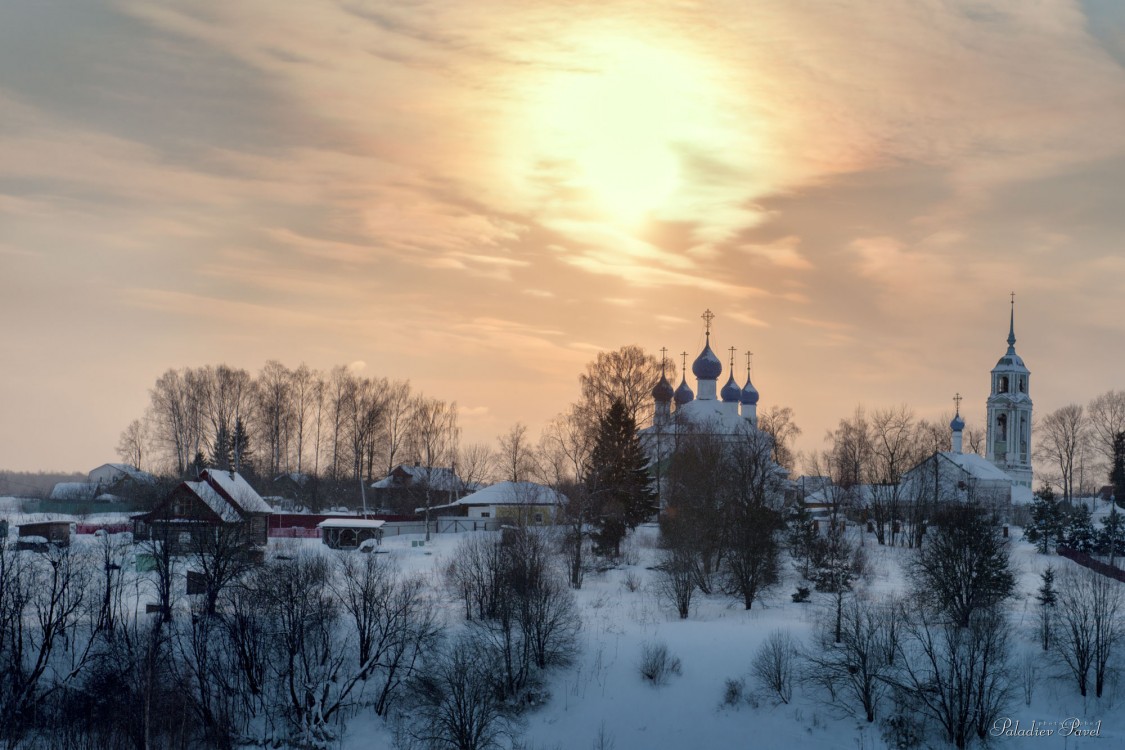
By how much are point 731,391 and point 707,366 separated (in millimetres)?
3022

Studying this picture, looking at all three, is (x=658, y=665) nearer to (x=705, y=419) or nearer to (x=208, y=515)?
(x=208, y=515)

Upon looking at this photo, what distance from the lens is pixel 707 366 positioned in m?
75.9

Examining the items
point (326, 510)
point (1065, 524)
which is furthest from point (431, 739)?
point (326, 510)

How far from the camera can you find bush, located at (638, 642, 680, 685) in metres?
38.2

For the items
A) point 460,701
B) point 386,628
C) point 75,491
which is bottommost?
point 460,701

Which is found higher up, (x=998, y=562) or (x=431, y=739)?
(x=998, y=562)

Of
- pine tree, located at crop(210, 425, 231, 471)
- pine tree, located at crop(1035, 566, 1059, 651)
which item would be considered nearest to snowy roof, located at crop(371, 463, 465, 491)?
pine tree, located at crop(210, 425, 231, 471)

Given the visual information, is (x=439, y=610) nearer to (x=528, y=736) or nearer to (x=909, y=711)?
(x=528, y=736)

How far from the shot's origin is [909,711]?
36500 millimetres

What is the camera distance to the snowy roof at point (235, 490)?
185ft

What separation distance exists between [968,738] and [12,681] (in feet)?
96.7

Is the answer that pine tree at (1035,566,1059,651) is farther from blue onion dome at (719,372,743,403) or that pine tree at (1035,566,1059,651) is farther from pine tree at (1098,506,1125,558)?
blue onion dome at (719,372,743,403)

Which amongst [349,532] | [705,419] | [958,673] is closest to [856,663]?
[958,673]

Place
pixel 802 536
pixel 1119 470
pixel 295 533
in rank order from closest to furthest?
pixel 802 536
pixel 295 533
pixel 1119 470
